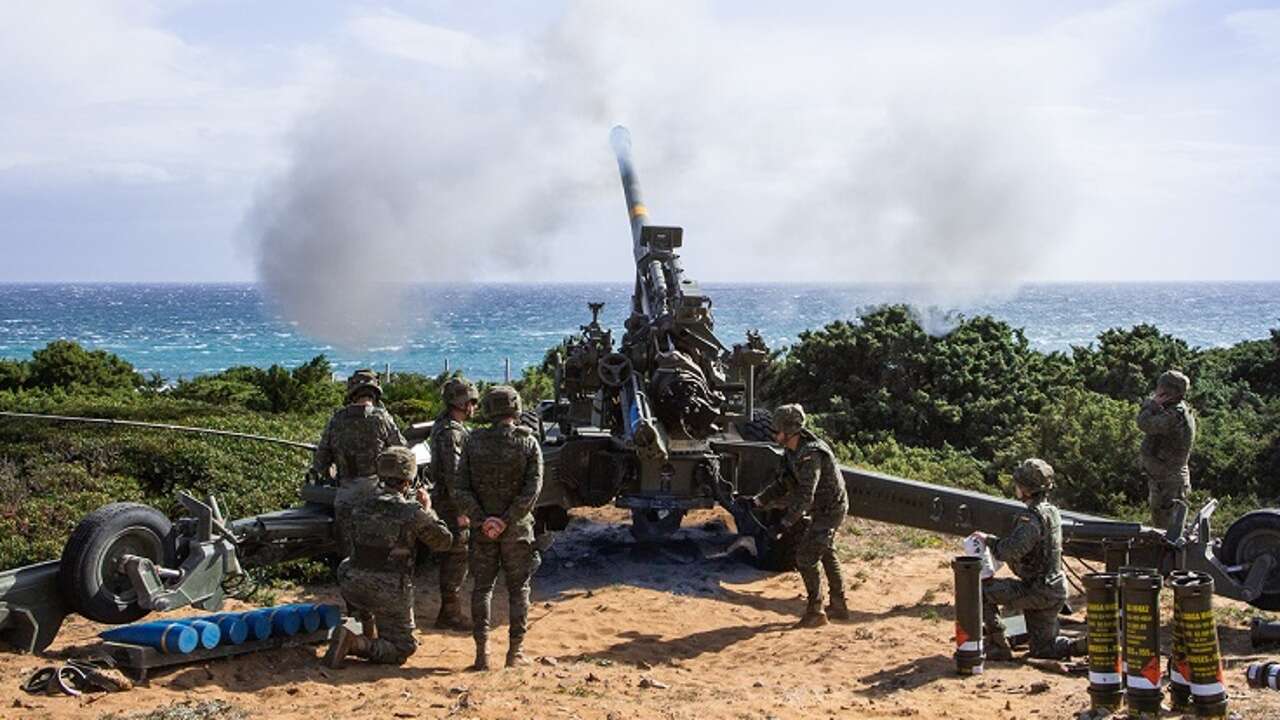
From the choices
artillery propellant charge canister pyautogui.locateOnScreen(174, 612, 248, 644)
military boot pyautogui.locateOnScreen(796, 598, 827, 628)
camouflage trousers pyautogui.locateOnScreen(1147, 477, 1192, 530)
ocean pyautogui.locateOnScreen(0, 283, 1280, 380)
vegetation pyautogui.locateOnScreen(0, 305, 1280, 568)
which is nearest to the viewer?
artillery propellant charge canister pyautogui.locateOnScreen(174, 612, 248, 644)

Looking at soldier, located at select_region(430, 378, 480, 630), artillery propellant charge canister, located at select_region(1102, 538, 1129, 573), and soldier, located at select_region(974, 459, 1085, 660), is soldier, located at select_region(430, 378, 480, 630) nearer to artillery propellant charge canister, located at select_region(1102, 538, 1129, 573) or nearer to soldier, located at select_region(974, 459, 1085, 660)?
soldier, located at select_region(974, 459, 1085, 660)

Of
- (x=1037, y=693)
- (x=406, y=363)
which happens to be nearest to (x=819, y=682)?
(x=1037, y=693)

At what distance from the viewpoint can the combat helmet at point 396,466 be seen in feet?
24.0

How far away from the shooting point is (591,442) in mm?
10531

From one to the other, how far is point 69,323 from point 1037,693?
8214 centimetres

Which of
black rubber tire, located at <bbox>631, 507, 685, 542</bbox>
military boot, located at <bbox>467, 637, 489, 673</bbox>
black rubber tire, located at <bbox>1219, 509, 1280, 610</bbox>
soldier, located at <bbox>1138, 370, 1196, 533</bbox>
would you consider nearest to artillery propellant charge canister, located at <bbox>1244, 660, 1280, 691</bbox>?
black rubber tire, located at <bbox>1219, 509, 1280, 610</bbox>

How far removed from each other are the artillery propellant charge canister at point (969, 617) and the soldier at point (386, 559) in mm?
2822

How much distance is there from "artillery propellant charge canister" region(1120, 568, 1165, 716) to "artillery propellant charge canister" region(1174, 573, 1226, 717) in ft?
0.44

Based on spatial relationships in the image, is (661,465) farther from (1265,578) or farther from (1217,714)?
(1217,714)

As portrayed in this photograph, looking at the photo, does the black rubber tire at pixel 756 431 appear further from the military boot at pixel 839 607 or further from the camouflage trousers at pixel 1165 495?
the camouflage trousers at pixel 1165 495

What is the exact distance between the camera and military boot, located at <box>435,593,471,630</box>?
8727 mm

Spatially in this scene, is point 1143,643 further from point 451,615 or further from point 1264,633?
point 451,615

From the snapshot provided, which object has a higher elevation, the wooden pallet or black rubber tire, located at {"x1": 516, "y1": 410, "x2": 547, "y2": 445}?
black rubber tire, located at {"x1": 516, "y1": 410, "x2": 547, "y2": 445}

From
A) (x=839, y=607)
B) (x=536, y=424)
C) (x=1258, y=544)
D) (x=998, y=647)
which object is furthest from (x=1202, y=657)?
(x=536, y=424)
